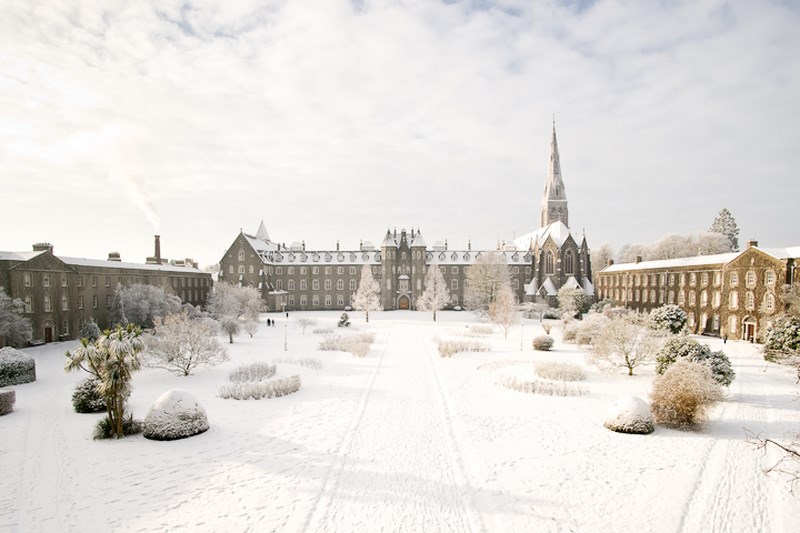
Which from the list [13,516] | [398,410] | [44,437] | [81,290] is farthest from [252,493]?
[81,290]

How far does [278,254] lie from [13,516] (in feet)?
201

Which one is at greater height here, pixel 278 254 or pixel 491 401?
pixel 278 254

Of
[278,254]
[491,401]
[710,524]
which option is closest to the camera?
[710,524]

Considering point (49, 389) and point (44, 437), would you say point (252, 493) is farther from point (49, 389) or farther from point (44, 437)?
point (49, 389)

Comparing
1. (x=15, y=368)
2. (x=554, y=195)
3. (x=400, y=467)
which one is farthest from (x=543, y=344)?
(x=554, y=195)

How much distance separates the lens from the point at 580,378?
20.2 meters

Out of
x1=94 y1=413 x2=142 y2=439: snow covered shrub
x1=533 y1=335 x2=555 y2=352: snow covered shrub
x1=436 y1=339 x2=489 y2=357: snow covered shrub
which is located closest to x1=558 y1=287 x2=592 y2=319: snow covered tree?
x1=533 y1=335 x2=555 y2=352: snow covered shrub

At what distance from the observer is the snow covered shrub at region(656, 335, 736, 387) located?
55.7 feet

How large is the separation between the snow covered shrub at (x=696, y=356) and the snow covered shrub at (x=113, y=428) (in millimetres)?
21560

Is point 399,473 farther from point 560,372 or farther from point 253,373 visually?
point 560,372

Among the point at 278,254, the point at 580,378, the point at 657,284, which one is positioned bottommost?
the point at 580,378

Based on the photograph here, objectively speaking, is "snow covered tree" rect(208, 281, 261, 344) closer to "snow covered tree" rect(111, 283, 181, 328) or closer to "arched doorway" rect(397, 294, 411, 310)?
"snow covered tree" rect(111, 283, 181, 328)

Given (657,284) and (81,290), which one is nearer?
(81,290)

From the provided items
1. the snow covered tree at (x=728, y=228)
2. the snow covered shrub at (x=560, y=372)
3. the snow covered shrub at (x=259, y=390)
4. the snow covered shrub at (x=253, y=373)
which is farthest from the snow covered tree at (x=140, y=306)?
the snow covered tree at (x=728, y=228)
